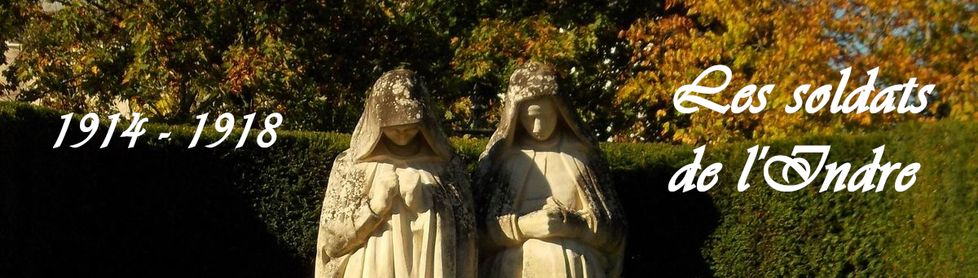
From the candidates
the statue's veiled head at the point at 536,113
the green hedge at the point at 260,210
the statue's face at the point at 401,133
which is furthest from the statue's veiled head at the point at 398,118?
the green hedge at the point at 260,210

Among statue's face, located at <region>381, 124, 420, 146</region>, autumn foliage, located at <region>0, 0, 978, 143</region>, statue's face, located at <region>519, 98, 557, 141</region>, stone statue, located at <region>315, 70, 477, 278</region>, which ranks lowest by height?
stone statue, located at <region>315, 70, 477, 278</region>

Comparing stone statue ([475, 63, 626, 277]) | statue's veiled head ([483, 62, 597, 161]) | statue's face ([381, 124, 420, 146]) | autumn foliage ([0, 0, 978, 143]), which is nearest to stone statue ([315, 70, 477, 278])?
statue's face ([381, 124, 420, 146])

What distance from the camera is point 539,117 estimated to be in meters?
8.35

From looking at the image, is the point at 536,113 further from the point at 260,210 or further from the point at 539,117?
the point at 260,210

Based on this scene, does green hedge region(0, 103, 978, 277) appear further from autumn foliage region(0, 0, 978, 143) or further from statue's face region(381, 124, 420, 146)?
statue's face region(381, 124, 420, 146)

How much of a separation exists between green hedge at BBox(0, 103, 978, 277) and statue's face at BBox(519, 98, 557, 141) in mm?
2388

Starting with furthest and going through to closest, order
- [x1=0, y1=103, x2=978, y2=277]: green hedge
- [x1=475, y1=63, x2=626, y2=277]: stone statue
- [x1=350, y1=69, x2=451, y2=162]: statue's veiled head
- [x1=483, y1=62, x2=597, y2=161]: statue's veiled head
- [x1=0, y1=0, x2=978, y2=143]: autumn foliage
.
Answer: [x1=0, y1=0, x2=978, y2=143]: autumn foliage
[x1=0, y1=103, x2=978, y2=277]: green hedge
[x1=483, y1=62, x2=597, y2=161]: statue's veiled head
[x1=475, y1=63, x2=626, y2=277]: stone statue
[x1=350, y1=69, x2=451, y2=162]: statue's veiled head

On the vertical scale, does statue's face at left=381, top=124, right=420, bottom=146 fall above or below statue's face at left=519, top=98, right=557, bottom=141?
below

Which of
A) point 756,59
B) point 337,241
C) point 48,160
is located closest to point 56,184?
point 48,160

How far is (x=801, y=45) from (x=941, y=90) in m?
1.34

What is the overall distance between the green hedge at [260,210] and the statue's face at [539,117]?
7.84 feet

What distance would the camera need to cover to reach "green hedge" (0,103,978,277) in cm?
1001

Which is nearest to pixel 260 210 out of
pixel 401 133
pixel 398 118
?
pixel 401 133

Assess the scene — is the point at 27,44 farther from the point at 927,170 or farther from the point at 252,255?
the point at 927,170
